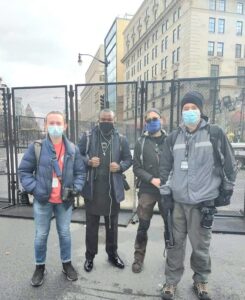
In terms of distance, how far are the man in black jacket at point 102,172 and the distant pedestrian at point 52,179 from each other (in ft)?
0.90

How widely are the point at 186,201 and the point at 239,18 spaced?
56.5 metres

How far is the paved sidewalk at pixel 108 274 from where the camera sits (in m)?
3.43

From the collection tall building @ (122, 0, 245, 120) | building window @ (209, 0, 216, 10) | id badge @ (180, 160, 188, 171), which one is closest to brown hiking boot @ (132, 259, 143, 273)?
id badge @ (180, 160, 188, 171)

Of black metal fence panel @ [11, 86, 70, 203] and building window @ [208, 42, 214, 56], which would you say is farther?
building window @ [208, 42, 214, 56]

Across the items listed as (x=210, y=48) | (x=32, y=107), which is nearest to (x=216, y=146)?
(x=32, y=107)

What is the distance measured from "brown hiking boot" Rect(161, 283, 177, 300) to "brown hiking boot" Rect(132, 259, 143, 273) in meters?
0.61

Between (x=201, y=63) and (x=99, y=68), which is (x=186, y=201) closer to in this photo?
(x=201, y=63)

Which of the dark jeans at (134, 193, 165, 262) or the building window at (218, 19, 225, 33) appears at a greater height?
the building window at (218, 19, 225, 33)

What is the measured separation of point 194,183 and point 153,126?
1046 millimetres

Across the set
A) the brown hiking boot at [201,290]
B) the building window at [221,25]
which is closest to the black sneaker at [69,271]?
A: the brown hiking boot at [201,290]

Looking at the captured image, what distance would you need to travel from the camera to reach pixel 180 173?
3.20 m

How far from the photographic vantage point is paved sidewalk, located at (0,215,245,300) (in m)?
3.43

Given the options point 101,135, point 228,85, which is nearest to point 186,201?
point 101,135

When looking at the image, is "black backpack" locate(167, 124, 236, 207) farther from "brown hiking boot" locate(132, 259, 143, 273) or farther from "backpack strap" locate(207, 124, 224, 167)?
"brown hiking boot" locate(132, 259, 143, 273)
